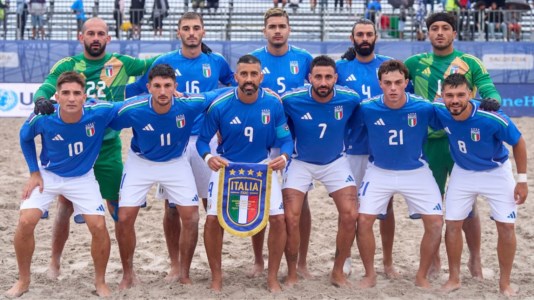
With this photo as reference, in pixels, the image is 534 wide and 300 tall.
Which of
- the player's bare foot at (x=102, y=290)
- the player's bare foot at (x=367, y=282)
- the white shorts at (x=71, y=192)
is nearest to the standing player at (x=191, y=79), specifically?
the player's bare foot at (x=102, y=290)

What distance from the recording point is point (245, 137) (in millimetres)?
6816

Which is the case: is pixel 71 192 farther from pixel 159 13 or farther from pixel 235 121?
pixel 159 13

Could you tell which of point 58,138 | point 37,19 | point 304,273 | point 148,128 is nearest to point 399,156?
point 304,273

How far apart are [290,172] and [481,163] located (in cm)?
160

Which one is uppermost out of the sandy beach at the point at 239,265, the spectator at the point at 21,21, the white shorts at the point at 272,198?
the spectator at the point at 21,21

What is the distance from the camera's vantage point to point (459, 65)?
731 cm

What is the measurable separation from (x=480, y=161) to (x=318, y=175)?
136 cm

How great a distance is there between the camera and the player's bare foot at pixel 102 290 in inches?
264

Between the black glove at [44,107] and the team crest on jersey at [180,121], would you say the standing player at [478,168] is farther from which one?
the black glove at [44,107]

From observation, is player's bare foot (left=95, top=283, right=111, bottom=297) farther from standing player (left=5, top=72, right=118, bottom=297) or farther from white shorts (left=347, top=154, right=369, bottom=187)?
white shorts (left=347, top=154, right=369, bottom=187)

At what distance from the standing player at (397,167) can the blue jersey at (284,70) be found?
787 millimetres

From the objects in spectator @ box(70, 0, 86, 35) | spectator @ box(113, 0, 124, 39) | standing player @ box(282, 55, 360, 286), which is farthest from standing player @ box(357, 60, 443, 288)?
spectator @ box(70, 0, 86, 35)

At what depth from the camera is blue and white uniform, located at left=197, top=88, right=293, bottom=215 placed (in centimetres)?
679

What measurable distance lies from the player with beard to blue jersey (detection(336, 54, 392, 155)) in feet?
6.36
